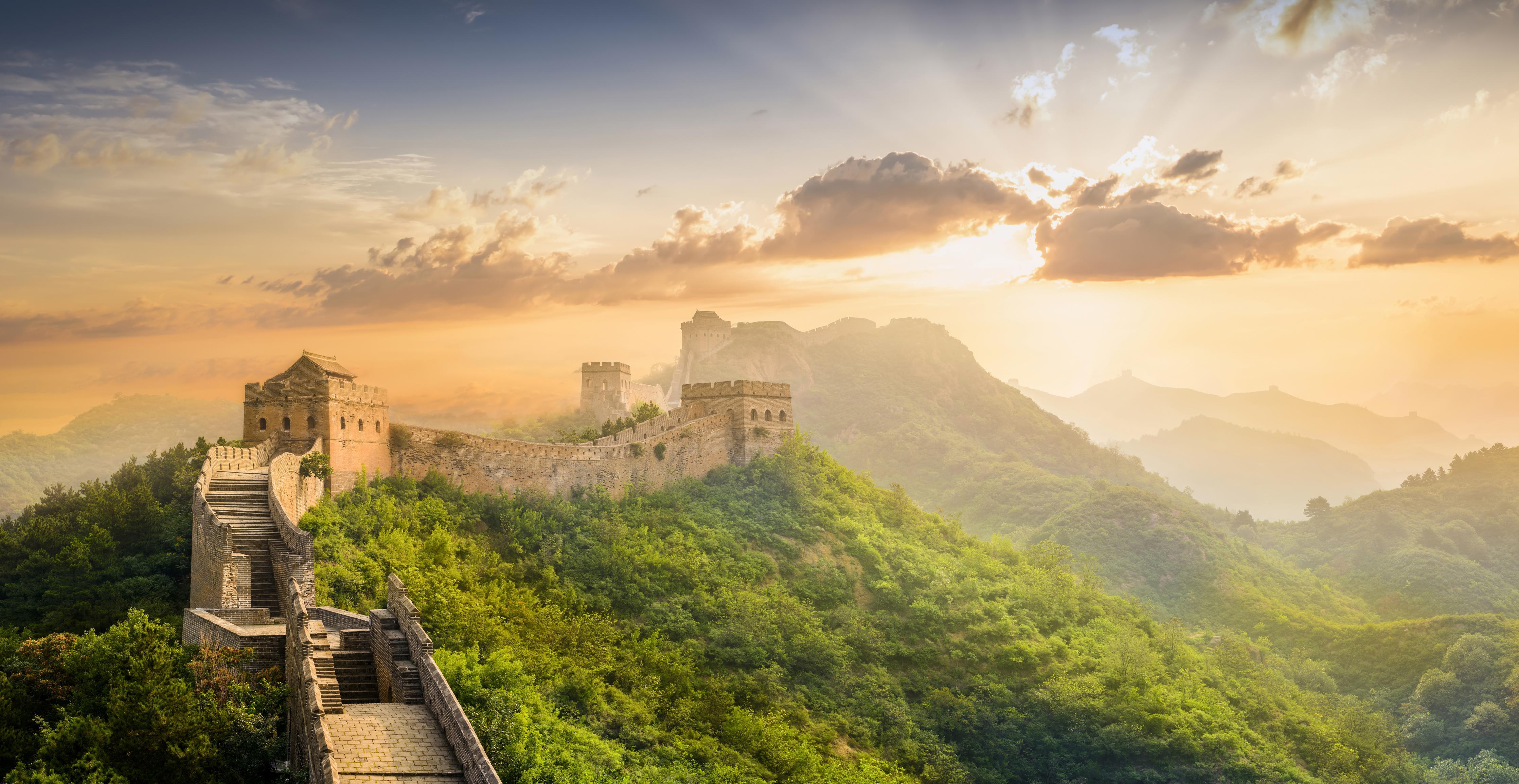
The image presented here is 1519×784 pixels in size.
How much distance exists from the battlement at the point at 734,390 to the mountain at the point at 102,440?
5331 centimetres

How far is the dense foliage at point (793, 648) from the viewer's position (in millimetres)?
20938

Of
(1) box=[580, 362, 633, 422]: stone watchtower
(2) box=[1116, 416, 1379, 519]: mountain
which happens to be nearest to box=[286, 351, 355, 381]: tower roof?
(1) box=[580, 362, 633, 422]: stone watchtower

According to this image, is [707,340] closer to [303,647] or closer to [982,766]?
[982,766]

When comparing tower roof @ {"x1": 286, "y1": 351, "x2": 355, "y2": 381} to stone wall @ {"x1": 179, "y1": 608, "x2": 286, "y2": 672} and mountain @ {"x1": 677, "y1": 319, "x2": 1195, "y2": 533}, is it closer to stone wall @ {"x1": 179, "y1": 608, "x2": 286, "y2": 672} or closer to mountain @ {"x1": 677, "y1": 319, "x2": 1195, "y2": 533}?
stone wall @ {"x1": 179, "y1": 608, "x2": 286, "y2": 672}

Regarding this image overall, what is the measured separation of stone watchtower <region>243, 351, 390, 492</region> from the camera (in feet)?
88.7

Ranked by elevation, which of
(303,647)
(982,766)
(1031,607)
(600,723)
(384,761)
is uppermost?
(303,647)

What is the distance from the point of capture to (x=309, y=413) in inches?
1070

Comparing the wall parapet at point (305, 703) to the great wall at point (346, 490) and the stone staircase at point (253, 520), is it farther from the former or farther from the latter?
the stone staircase at point (253, 520)

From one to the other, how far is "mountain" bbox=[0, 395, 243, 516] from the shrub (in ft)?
197

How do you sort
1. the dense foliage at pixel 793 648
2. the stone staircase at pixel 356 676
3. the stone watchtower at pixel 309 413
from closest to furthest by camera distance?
the stone staircase at pixel 356 676 < the dense foliage at pixel 793 648 < the stone watchtower at pixel 309 413

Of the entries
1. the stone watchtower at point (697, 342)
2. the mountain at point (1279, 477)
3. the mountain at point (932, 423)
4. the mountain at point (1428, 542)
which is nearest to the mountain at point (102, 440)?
the stone watchtower at point (697, 342)

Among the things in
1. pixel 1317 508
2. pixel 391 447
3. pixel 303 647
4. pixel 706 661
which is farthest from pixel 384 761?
pixel 1317 508

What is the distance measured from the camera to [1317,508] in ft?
333

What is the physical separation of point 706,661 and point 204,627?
44.3 feet
